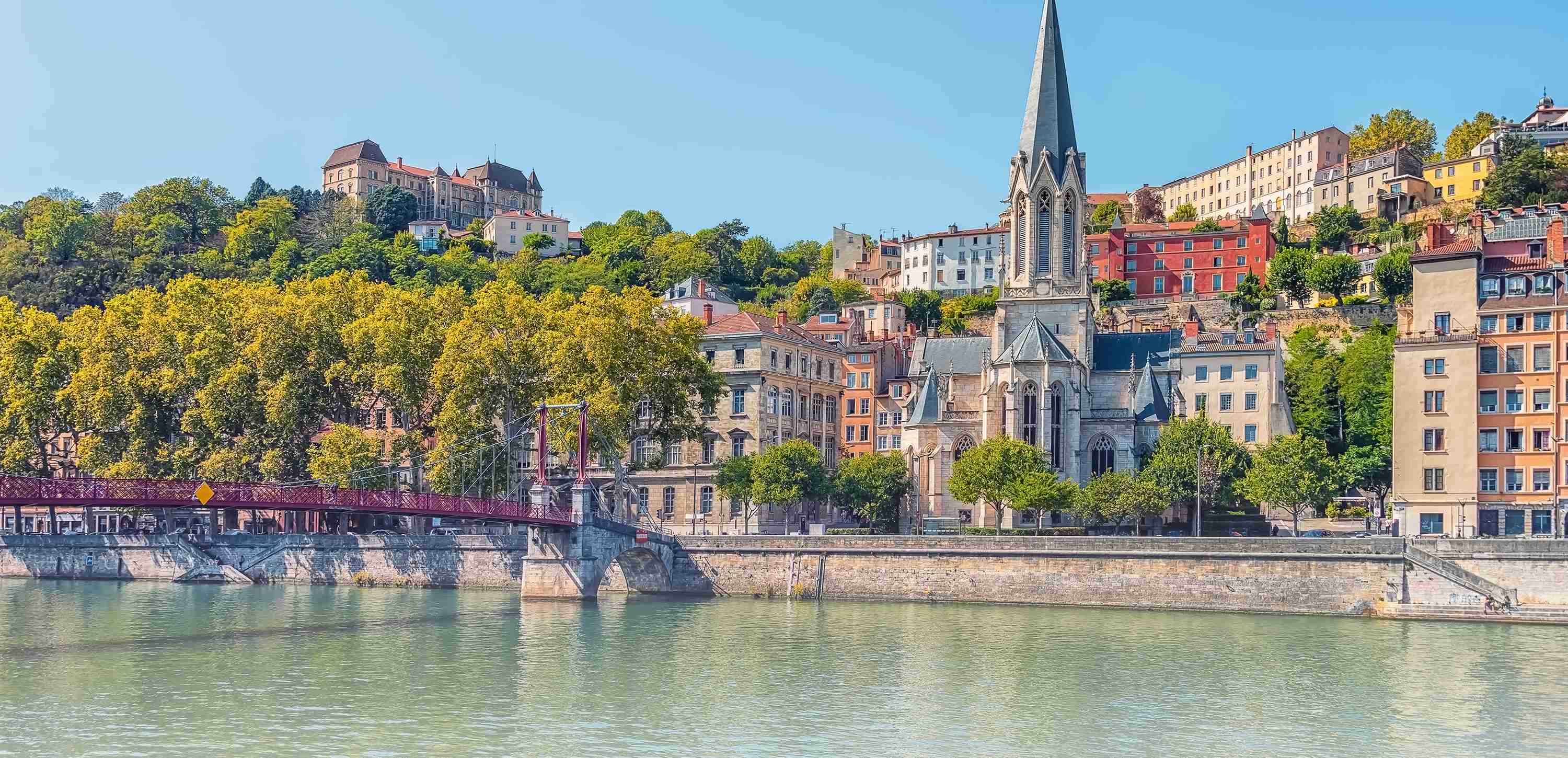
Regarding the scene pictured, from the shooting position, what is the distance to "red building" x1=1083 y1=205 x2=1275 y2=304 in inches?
3986

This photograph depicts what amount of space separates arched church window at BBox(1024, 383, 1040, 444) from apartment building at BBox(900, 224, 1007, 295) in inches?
1933

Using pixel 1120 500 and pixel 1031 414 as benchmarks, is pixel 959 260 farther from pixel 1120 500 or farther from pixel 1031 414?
pixel 1120 500

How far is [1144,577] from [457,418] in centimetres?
2473

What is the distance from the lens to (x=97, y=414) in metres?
65.6

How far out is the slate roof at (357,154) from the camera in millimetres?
156625

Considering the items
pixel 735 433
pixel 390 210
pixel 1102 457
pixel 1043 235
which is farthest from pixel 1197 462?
pixel 390 210

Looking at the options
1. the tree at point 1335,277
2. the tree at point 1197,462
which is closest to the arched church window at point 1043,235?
the tree at point 1197,462

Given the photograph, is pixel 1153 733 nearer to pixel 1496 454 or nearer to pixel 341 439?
pixel 1496 454

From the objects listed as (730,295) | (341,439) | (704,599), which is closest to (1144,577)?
(704,599)

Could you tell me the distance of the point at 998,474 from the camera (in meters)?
59.4

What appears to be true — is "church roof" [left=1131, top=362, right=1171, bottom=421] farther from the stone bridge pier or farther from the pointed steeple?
the stone bridge pier

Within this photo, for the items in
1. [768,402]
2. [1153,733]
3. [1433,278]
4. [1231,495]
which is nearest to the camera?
[1153,733]

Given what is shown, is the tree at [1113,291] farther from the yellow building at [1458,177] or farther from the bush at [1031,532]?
the bush at [1031,532]

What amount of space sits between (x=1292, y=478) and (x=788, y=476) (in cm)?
1748
